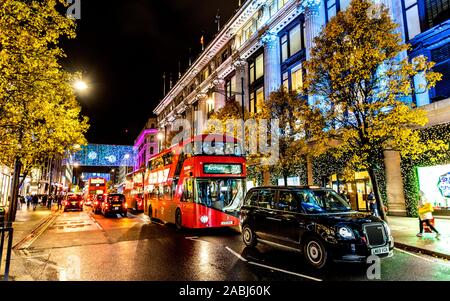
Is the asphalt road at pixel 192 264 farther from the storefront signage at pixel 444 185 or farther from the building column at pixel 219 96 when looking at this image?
the building column at pixel 219 96

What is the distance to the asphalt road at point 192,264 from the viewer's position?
660 centimetres

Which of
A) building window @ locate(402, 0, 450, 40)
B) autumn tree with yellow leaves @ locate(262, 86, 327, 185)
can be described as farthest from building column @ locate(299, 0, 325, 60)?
building window @ locate(402, 0, 450, 40)

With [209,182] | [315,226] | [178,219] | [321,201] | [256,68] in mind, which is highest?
[256,68]

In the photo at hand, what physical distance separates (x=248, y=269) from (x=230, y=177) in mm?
6536

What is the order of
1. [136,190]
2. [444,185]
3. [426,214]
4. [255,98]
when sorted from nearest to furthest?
[426,214]
[444,185]
[136,190]
[255,98]

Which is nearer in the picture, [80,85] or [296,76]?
[80,85]

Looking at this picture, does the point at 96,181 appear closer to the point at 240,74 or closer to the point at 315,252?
the point at 240,74

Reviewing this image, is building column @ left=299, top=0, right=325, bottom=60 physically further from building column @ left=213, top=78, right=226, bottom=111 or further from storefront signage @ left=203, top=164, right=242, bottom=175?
building column @ left=213, top=78, right=226, bottom=111

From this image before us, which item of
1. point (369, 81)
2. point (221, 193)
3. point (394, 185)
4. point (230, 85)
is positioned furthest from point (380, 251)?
point (230, 85)

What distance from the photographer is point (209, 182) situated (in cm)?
1312

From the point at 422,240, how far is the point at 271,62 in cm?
2346

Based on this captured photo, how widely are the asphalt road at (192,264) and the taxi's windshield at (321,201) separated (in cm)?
130

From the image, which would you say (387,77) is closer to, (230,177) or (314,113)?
(314,113)

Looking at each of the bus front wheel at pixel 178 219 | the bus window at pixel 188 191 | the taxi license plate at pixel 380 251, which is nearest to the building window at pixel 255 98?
the bus front wheel at pixel 178 219
